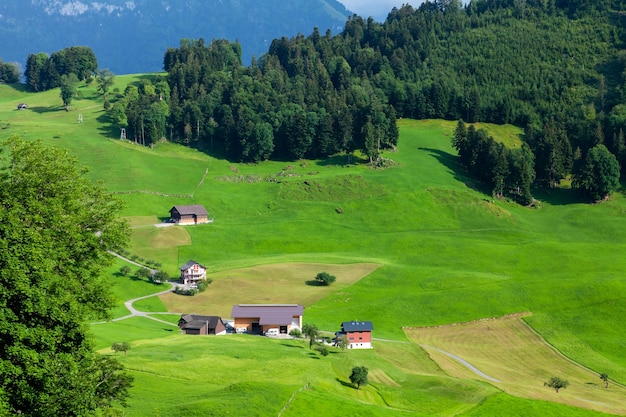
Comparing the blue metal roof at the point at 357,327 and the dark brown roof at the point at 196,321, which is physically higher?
the blue metal roof at the point at 357,327

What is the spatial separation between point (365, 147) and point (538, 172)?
50207 mm

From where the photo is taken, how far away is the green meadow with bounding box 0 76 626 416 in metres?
62.4

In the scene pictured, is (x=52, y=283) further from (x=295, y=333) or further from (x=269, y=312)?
(x=269, y=312)

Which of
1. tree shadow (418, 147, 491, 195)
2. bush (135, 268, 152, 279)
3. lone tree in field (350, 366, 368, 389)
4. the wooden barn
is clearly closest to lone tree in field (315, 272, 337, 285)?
the wooden barn

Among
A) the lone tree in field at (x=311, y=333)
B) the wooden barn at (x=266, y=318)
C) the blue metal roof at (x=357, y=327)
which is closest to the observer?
the lone tree in field at (x=311, y=333)

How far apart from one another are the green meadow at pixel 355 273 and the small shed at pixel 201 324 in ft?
7.61

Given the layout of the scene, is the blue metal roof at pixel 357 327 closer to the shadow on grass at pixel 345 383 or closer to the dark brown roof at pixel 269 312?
the dark brown roof at pixel 269 312

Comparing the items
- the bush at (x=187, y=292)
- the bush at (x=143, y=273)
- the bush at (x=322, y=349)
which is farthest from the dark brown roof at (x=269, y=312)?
the bush at (x=143, y=273)

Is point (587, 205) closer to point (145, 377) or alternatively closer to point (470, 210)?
point (470, 210)

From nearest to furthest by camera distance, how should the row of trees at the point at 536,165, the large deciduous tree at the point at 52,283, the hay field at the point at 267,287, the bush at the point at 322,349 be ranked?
the large deciduous tree at the point at 52,283
the bush at the point at 322,349
the hay field at the point at 267,287
the row of trees at the point at 536,165

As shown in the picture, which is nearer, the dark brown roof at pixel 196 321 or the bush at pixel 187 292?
the dark brown roof at pixel 196 321

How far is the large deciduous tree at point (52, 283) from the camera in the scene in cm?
2948

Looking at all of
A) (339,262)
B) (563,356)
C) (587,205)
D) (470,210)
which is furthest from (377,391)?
(587,205)

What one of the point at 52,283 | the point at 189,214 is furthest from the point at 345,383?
the point at 189,214
